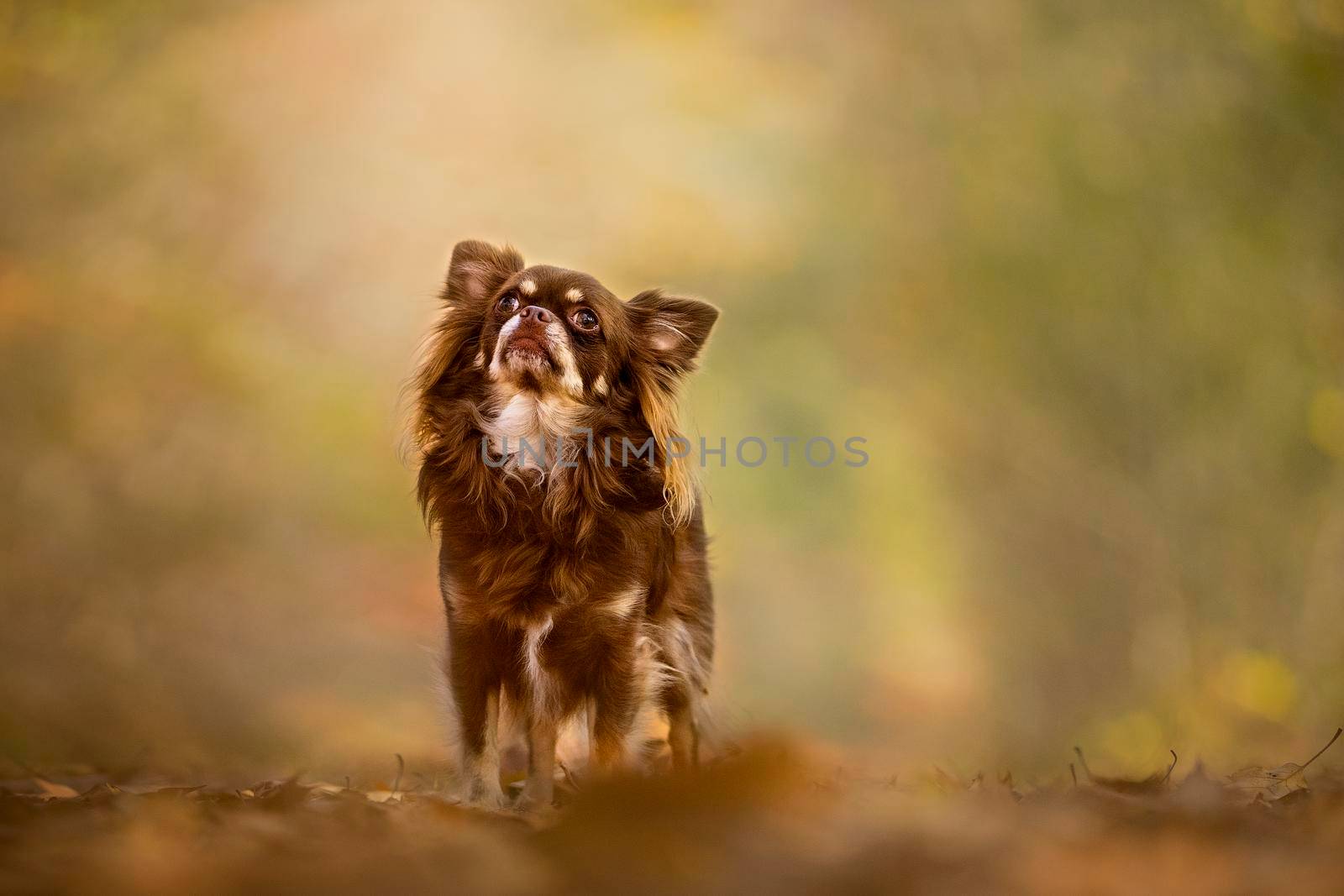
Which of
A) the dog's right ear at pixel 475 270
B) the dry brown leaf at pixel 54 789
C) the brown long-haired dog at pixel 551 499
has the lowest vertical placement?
the dry brown leaf at pixel 54 789

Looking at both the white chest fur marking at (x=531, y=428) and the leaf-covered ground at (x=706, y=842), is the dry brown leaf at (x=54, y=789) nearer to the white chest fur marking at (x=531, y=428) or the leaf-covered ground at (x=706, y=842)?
the leaf-covered ground at (x=706, y=842)

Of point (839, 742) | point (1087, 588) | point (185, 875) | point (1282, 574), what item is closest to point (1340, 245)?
point (1282, 574)

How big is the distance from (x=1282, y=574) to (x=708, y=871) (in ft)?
12.2

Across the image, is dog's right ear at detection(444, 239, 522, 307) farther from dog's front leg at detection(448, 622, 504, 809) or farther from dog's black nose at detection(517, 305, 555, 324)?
dog's front leg at detection(448, 622, 504, 809)

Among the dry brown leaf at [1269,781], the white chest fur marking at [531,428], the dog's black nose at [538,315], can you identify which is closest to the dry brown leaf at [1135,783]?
the dry brown leaf at [1269,781]

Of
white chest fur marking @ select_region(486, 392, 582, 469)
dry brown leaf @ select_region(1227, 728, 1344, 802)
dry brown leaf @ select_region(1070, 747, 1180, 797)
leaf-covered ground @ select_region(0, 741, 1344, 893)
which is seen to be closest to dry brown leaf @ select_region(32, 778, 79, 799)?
leaf-covered ground @ select_region(0, 741, 1344, 893)

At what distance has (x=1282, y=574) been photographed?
16.2ft

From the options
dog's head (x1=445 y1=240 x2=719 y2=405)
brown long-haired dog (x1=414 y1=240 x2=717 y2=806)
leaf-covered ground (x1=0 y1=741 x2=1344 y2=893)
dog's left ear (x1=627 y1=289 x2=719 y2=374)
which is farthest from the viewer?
dog's left ear (x1=627 y1=289 x2=719 y2=374)

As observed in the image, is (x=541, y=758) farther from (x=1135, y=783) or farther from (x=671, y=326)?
(x=1135, y=783)

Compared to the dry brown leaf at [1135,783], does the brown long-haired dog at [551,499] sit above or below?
above

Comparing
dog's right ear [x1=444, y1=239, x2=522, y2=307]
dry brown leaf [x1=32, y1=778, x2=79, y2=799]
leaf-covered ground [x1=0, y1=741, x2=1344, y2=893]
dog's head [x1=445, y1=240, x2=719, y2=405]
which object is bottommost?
dry brown leaf [x1=32, y1=778, x2=79, y2=799]

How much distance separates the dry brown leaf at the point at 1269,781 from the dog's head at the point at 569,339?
165 cm

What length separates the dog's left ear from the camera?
363 cm

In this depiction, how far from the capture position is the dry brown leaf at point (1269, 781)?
2.96m
